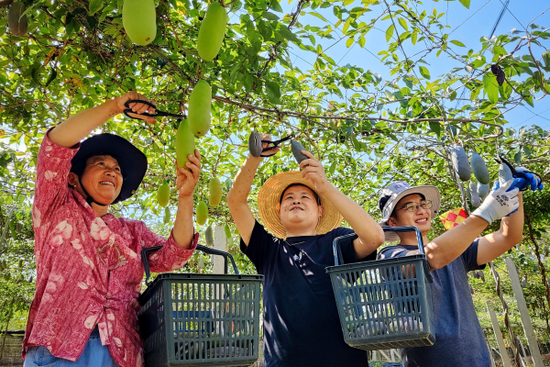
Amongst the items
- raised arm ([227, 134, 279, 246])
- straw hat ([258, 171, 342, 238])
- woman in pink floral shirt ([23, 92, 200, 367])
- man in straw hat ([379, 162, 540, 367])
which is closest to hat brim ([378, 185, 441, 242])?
man in straw hat ([379, 162, 540, 367])

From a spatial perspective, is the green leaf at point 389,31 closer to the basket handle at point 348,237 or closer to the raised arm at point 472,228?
the raised arm at point 472,228

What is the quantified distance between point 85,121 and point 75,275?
529 millimetres

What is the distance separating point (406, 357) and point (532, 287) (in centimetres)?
1312

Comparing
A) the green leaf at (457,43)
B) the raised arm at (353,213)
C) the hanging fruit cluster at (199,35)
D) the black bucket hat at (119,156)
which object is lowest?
the raised arm at (353,213)

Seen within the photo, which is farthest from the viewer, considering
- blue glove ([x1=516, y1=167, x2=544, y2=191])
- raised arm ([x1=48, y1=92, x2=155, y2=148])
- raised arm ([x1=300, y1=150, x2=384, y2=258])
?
blue glove ([x1=516, y1=167, x2=544, y2=191])

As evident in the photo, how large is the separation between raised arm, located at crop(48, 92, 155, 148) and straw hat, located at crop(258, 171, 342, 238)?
97cm

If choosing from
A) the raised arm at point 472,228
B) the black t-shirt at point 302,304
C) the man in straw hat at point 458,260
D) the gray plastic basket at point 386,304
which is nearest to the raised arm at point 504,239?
the man in straw hat at point 458,260

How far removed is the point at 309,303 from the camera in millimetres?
1799

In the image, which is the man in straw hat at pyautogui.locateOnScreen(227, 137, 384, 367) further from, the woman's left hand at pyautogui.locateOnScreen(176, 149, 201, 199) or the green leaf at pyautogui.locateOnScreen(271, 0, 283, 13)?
the green leaf at pyautogui.locateOnScreen(271, 0, 283, 13)

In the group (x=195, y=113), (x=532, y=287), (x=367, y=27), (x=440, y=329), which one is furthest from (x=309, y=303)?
(x=532, y=287)

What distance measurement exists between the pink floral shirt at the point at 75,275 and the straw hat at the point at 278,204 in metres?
0.93

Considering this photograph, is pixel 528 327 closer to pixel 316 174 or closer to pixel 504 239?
pixel 504 239

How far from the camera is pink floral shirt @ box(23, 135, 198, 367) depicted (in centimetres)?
134

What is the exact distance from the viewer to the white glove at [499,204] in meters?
1.80
